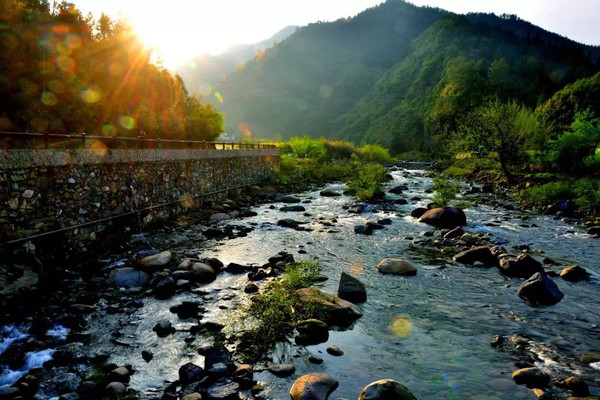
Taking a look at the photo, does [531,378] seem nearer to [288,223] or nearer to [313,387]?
[313,387]

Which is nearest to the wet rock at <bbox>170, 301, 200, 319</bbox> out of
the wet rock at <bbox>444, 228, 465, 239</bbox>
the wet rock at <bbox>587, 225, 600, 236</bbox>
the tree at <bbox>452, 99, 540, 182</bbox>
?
the wet rock at <bbox>444, 228, 465, 239</bbox>

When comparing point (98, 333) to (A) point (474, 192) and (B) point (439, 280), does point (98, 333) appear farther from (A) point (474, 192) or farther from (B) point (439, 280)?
(A) point (474, 192)

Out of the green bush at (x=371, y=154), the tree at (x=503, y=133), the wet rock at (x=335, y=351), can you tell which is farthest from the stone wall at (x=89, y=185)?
the green bush at (x=371, y=154)

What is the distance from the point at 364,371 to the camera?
6.27 m

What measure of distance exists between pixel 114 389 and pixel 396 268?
850cm

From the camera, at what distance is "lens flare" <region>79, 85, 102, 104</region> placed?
85.9 feet

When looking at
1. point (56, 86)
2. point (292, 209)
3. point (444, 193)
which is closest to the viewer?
point (444, 193)

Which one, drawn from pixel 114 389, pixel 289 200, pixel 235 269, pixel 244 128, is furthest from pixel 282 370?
pixel 244 128

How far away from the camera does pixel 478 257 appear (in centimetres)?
1234

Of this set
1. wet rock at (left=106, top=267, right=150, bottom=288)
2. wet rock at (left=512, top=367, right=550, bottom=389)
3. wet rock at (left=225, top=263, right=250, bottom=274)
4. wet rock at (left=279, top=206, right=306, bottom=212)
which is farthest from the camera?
wet rock at (left=279, top=206, right=306, bottom=212)

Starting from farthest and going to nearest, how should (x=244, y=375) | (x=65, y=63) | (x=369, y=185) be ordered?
(x=369, y=185) → (x=65, y=63) → (x=244, y=375)

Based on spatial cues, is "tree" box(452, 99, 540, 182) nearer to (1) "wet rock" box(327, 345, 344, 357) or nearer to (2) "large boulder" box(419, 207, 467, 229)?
(2) "large boulder" box(419, 207, 467, 229)

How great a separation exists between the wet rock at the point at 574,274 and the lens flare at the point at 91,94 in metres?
30.0

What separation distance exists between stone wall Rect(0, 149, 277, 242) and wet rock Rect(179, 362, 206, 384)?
6717mm
